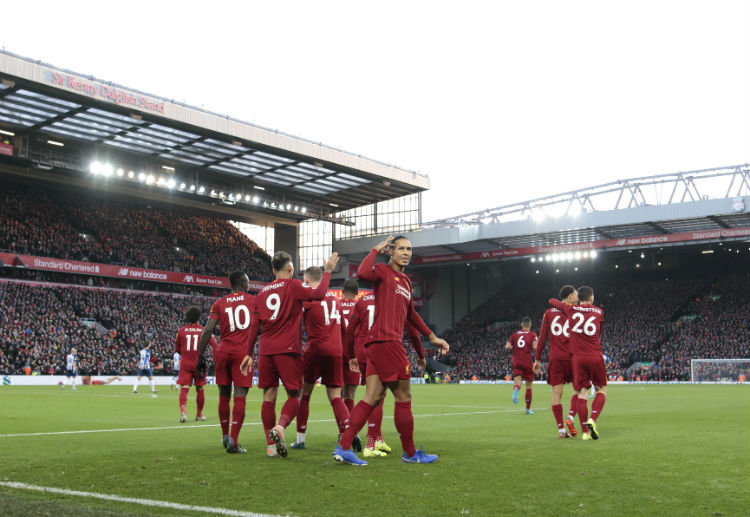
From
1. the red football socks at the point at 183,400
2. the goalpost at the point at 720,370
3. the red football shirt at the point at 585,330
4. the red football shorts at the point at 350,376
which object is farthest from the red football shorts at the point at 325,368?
the goalpost at the point at 720,370

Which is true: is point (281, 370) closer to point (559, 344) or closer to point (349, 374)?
point (349, 374)

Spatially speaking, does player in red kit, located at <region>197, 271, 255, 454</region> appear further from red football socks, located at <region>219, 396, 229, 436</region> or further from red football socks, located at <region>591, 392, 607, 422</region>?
red football socks, located at <region>591, 392, 607, 422</region>

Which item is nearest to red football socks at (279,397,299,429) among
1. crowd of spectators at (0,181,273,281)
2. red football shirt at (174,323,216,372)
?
red football shirt at (174,323,216,372)

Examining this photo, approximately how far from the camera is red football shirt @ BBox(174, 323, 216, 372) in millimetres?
13461

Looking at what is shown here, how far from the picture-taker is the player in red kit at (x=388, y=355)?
7.12m

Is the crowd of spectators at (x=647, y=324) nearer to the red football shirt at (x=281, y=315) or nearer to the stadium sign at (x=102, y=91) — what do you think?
the stadium sign at (x=102, y=91)

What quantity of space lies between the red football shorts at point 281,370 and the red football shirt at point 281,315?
2.6 inches

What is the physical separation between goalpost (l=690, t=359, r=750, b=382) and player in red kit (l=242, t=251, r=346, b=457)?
38361mm

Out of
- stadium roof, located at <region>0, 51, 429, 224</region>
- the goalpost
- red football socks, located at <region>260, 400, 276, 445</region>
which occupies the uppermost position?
stadium roof, located at <region>0, 51, 429, 224</region>

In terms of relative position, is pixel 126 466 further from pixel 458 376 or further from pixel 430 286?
pixel 430 286

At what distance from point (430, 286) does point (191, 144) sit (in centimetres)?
2866

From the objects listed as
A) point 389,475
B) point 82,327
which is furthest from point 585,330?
point 82,327

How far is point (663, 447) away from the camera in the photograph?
888cm

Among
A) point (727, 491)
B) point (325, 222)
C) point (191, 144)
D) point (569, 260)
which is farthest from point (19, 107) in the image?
point (569, 260)
